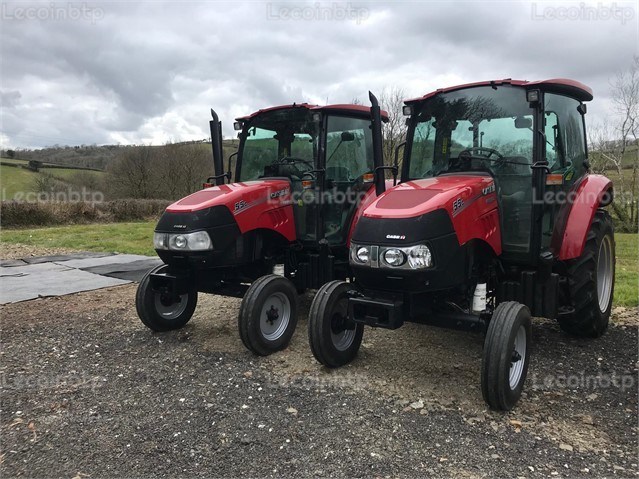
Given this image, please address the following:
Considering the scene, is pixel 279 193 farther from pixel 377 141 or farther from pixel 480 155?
pixel 480 155

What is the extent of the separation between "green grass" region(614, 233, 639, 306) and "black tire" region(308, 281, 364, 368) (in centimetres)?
379

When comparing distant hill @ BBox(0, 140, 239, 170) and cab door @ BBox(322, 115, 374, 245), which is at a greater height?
distant hill @ BBox(0, 140, 239, 170)

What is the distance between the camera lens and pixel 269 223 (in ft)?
17.2

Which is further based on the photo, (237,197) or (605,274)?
(605,274)

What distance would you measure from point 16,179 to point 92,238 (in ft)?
72.9

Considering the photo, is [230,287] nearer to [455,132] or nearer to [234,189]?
[234,189]

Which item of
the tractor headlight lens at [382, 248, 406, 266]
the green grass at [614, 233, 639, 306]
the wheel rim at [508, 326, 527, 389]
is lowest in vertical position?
the green grass at [614, 233, 639, 306]

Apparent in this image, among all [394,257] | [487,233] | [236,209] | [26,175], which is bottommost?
[394,257]

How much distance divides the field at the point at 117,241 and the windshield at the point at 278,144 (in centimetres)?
455

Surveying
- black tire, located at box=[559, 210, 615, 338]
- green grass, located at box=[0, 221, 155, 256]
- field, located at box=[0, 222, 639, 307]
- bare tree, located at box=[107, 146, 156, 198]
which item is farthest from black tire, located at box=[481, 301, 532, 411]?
bare tree, located at box=[107, 146, 156, 198]

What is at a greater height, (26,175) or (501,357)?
(26,175)

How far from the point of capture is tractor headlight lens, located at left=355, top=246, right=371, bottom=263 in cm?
362

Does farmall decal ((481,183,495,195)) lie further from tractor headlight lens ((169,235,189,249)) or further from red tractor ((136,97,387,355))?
tractor headlight lens ((169,235,189,249))

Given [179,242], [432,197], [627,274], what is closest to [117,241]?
[179,242]
